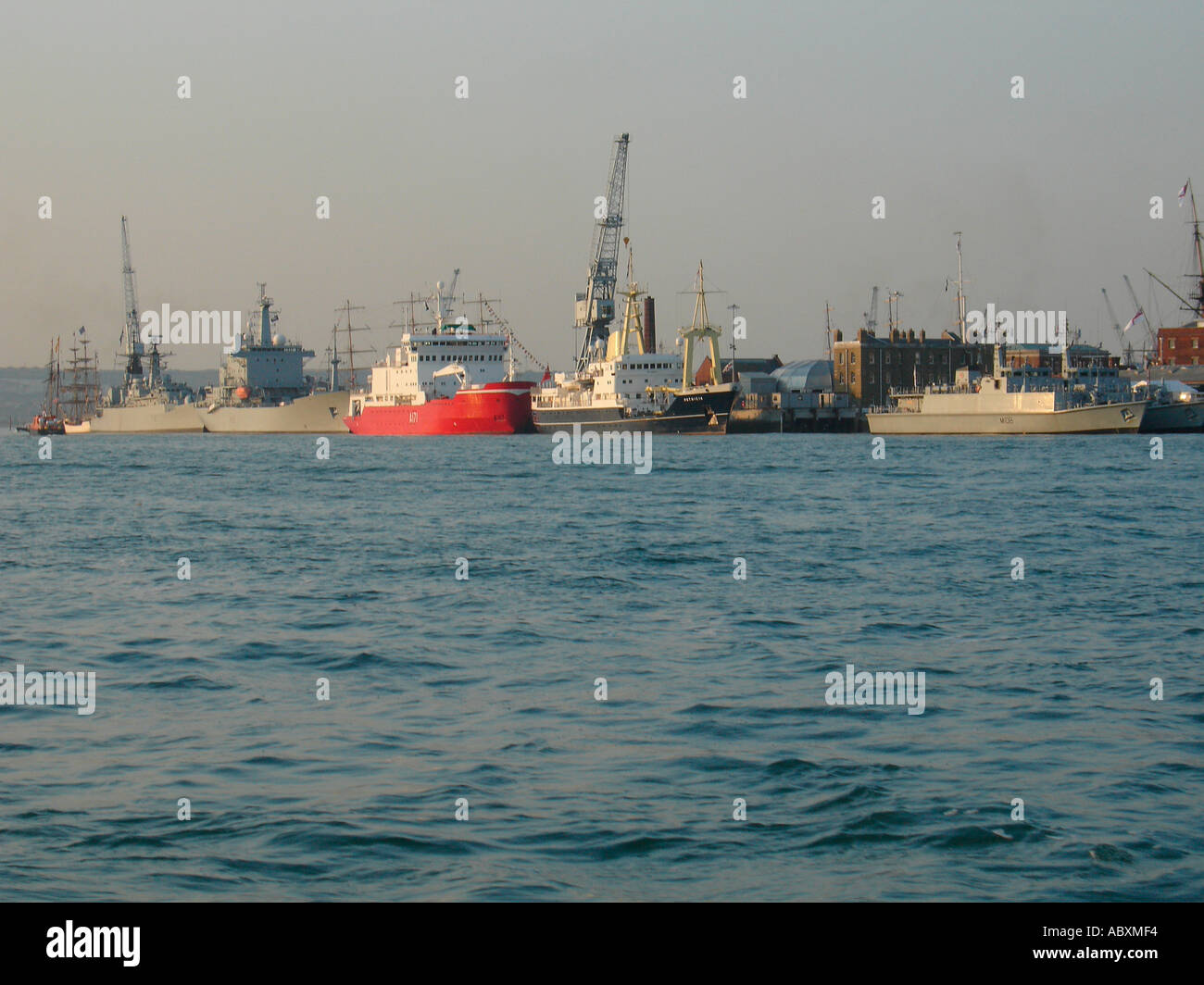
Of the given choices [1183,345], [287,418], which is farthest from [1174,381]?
[287,418]

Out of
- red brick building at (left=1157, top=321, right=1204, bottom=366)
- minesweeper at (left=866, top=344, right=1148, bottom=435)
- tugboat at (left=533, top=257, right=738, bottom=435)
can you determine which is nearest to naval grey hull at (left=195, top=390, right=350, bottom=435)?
tugboat at (left=533, top=257, right=738, bottom=435)

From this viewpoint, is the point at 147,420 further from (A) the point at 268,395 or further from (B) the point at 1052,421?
(B) the point at 1052,421

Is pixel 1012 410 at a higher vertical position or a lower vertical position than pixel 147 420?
lower

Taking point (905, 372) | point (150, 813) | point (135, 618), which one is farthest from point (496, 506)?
point (905, 372)

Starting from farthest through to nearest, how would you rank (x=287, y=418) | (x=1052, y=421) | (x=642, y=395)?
(x=287, y=418), (x=642, y=395), (x=1052, y=421)

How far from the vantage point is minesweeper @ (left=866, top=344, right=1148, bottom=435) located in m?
92.2

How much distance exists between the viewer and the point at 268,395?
146 meters

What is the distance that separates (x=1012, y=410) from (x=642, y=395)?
29.0 meters

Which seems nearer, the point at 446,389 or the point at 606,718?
the point at 606,718

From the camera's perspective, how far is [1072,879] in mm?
8438

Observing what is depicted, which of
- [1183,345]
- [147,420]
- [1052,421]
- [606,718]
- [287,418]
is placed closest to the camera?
[606,718]

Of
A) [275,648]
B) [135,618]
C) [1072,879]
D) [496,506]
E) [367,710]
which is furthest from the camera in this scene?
[496,506]
